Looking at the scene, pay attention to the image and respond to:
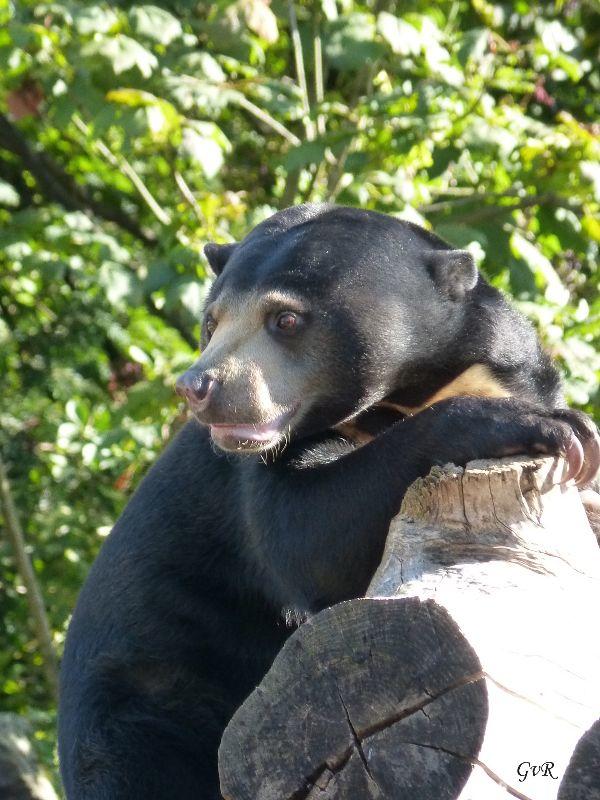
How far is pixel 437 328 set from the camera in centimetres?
389

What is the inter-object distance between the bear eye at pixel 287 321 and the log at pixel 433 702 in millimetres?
1383

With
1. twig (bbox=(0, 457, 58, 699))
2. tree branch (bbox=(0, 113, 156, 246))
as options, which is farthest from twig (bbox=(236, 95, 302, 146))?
twig (bbox=(0, 457, 58, 699))

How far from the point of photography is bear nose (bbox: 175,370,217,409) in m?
3.41

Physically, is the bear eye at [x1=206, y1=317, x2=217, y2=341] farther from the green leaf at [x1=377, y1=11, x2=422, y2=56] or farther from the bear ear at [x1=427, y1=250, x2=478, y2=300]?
the green leaf at [x1=377, y1=11, x2=422, y2=56]

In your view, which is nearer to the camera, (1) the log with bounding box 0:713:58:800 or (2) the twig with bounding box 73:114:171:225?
(1) the log with bounding box 0:713:58:800

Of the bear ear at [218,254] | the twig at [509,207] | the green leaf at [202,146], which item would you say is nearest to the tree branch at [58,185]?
the green leaf at [202,146]

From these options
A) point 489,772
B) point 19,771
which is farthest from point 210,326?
point 19,771

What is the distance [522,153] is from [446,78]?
21.3 inches

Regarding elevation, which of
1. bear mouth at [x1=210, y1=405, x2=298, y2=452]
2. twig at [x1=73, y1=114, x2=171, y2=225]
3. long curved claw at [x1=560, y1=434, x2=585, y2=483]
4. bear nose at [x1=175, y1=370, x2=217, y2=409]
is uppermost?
long curved claw at [x1=560, y1=434, x2=585, y2=483]

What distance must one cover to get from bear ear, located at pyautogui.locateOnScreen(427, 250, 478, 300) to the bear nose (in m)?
0.89

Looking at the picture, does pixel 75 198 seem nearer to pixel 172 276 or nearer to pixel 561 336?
pixel 172 276

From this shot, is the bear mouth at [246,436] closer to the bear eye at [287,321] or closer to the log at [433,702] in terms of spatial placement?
the bear eye at [287,321]

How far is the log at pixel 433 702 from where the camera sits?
2.02m

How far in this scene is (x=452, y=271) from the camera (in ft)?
12.9
